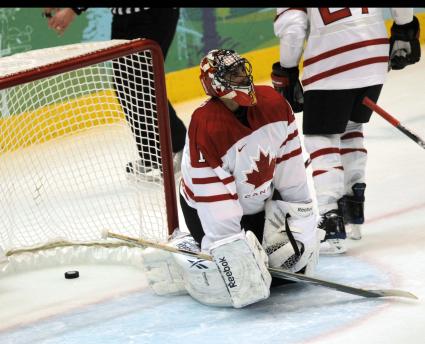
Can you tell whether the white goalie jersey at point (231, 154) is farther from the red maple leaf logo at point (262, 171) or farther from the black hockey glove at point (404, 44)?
the black hockey glove at point (404, 44)

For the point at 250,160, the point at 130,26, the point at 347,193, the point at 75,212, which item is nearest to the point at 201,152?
the point at 250,160

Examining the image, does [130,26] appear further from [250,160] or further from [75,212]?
[250,160]

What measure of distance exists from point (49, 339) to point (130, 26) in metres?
1.85

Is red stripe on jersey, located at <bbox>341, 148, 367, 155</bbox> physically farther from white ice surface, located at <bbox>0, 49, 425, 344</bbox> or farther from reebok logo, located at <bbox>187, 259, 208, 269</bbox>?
reebok logo, located at <bbox>187, 259, 208, 269</bbox>

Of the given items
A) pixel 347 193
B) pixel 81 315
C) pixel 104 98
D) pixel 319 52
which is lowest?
pixel 81 315

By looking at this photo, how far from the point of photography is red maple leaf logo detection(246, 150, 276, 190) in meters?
2.08

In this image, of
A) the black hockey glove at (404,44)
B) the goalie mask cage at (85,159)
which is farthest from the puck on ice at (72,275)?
the black hockey glove at (404,44)

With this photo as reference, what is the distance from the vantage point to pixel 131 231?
278cm

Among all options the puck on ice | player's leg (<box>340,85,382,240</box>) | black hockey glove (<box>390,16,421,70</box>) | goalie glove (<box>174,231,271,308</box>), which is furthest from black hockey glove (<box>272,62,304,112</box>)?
the puck on ice

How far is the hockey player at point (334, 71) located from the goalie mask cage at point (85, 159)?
1.35ft

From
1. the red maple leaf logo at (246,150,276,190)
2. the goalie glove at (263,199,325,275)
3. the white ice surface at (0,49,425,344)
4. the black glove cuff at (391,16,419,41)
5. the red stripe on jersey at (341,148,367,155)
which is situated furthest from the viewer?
the red stripe on jersey at (341,148,367,155)

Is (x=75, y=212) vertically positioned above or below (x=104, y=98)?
below

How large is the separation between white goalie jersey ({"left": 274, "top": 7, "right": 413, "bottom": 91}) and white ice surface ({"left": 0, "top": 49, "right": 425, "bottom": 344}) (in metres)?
0.53

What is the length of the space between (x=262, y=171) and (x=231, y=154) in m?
0.10
